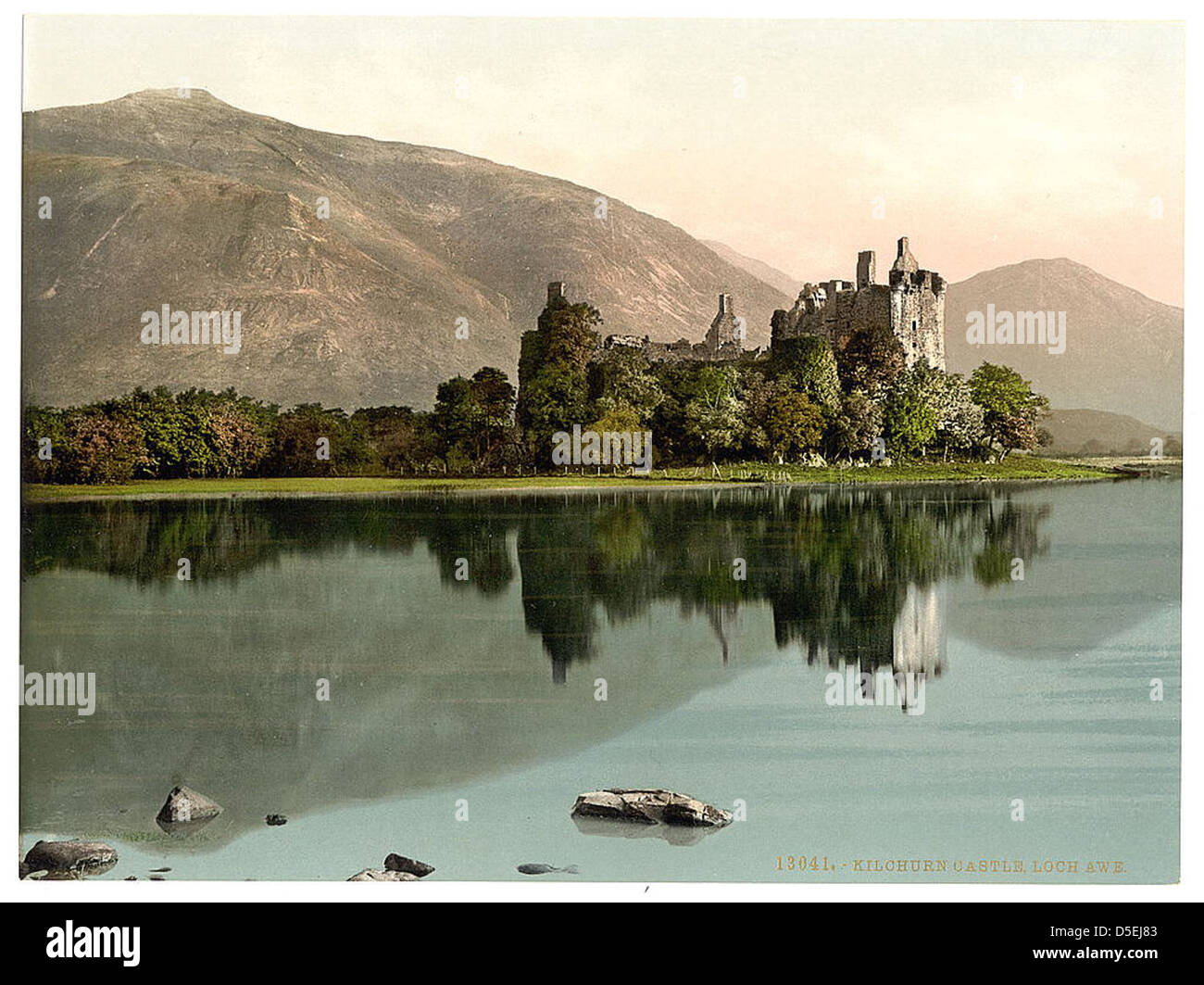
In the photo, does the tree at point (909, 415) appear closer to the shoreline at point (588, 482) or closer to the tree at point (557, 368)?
the shoreline at point (588, 482)

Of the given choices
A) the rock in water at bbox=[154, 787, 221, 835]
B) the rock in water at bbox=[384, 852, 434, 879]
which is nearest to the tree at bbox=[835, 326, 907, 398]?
the rock in water at bbox=[384, 852, 434, 879]

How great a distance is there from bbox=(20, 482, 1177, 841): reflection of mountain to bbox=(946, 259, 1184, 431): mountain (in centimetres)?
66

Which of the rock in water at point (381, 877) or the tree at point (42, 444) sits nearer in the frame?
the rock in water at point (381, 877)

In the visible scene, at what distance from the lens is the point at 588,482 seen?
8883mm

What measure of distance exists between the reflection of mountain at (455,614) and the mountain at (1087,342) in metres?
0.66

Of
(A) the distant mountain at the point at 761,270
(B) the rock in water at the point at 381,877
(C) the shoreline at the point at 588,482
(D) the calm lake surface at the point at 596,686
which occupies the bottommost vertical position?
(B) the rock in water at the point at 381,877

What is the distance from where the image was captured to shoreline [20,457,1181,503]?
26.6 ft

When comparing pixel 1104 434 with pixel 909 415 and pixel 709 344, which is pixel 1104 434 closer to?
pixel 909 415

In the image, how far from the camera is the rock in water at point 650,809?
23.0 feet

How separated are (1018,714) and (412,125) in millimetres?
5815

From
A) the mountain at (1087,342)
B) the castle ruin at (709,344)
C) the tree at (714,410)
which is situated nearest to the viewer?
the mountain at (1087,342)

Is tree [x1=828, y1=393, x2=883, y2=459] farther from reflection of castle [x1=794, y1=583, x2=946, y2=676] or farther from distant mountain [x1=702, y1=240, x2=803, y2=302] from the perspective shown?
reflection of castle [x1=794, y1=583, x2=946, y2=676]

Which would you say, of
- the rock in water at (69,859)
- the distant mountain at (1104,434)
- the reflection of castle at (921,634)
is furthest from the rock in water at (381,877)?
the distant mountain at (1104,434)

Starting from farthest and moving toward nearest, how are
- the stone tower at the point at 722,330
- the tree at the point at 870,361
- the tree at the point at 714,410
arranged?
the tree at the point at 714,410 < the tree at the point at 870,361 < the stone tower at the point at 722,330
